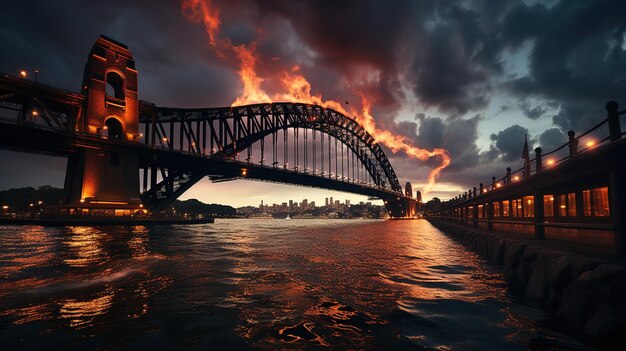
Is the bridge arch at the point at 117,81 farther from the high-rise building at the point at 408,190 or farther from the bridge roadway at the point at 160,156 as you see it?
the high-rise building at the point at 408,190

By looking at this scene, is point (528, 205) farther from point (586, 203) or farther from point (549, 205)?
point (586, 203)

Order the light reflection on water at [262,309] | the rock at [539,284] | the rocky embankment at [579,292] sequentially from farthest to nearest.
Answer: the rock at [539,284] < the light reflection on water at [262,309] < the rocky embankment at [579,292]

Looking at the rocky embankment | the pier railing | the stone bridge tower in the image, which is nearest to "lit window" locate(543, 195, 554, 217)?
the pier railing

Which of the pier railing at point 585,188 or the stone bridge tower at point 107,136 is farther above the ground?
the stone bridge tower at point 107,136

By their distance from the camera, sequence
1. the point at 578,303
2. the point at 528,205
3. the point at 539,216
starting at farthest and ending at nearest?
1. the point at 528,205
2. the point at 539,216
3. the point at 578,303

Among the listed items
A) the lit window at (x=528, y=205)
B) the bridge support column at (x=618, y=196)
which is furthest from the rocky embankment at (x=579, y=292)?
the lit window at (x=528, y=205)

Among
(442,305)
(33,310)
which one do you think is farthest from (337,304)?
(33,310)

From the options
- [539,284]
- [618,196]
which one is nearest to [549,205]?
[618,196]
